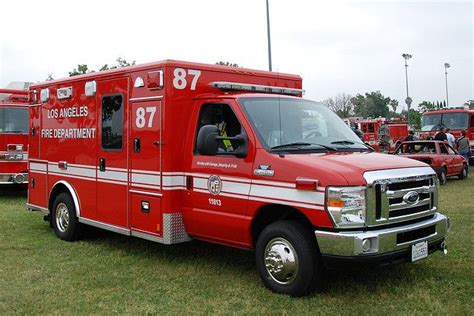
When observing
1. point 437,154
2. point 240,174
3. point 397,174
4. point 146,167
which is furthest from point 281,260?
point 437,154

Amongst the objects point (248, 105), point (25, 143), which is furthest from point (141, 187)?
point (25, 143)

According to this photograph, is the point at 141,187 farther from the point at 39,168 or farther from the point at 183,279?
the point at 39,168

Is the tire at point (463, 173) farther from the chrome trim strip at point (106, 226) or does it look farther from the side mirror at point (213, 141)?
the side mirror at point (213, 141)

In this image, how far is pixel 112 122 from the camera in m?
7.42

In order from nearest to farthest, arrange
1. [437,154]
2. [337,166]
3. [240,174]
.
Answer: [337,166] → [240,174] → [437,154]

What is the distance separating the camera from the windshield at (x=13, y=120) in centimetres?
1330

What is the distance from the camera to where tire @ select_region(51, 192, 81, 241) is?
8328 mm

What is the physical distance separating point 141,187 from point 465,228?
17.6 ft

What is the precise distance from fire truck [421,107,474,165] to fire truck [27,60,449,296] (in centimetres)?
1816

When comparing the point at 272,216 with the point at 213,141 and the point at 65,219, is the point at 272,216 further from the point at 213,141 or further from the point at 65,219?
the point at 65,219

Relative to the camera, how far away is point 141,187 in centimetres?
684

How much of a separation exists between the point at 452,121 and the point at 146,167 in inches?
803

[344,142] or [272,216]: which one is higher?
[344,142]

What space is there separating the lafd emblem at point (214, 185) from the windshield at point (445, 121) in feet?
64.9
